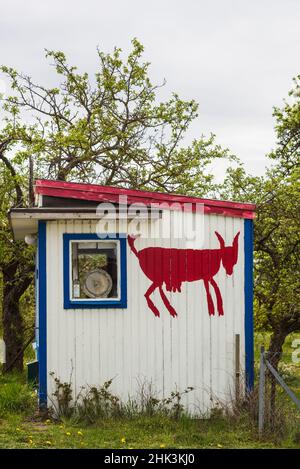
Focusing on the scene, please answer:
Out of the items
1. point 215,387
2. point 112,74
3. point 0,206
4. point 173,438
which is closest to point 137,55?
point 112,74

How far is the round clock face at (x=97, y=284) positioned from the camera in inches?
521

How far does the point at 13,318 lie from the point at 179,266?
856 centimetres

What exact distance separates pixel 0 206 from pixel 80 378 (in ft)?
23.5

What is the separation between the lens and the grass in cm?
1104

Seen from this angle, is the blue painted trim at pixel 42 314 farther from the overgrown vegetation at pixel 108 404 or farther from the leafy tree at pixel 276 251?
the leafy tree at pixel 276 251

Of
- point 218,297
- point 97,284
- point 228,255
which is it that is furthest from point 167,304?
point 228,255

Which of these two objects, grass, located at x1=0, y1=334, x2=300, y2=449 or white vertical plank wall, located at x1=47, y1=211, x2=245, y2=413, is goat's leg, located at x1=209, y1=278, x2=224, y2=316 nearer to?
white vertical plank wall, located at x1=47, y1=211, x2=245, y2=413

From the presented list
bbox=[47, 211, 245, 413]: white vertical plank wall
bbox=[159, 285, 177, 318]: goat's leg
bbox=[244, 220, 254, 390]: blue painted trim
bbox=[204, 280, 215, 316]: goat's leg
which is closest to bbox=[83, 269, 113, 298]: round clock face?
bbox=[47, 211, 245, 413]: white vertical plank wall

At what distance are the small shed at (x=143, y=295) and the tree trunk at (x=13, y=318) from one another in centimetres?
732

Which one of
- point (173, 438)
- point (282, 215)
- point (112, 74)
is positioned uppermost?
point (112, 74)

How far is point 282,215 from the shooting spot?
16.6 m

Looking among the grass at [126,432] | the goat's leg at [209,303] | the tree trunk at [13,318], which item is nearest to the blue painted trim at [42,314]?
the grass at [126,432]

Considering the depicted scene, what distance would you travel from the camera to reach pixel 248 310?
13.4 meters
